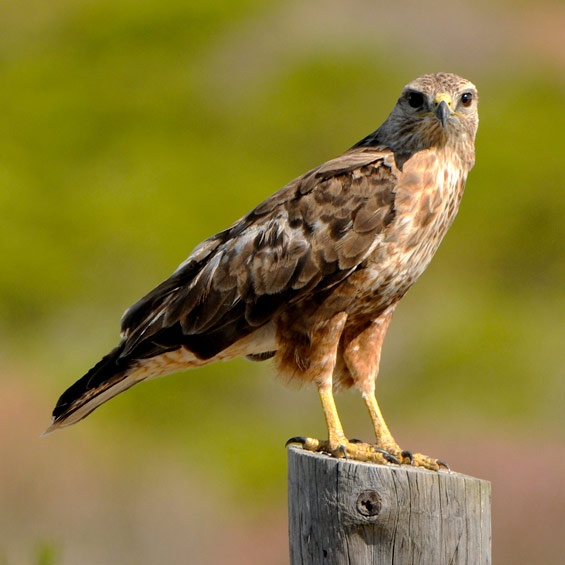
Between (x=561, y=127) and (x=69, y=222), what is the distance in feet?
29.9

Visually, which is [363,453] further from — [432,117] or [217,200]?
[217,200]

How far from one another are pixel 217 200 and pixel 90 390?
13000mm

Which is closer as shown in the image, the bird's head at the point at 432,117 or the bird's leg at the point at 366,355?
the bird's head at the point at 432,117

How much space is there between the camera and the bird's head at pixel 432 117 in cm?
549

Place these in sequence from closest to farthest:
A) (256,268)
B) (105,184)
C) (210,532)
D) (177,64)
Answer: (256,268), (210,532), (105,184), (177,64)

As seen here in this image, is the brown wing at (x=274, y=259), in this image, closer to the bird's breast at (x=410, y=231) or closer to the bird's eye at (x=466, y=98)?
the bird's breast at (x=410, y=231)

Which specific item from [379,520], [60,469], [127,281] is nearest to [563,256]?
[127,281]

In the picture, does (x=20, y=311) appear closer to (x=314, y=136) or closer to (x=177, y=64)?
(x=314, y=136)

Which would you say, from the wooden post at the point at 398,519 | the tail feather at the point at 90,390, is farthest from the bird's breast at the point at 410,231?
the wooden post at the point at 398,519

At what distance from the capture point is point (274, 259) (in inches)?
217

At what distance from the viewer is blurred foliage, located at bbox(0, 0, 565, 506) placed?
14398mm

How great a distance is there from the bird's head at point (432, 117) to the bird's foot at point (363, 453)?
1409mm

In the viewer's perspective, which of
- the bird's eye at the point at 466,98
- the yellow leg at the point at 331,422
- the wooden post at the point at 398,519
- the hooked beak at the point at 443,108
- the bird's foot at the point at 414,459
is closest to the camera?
the wooden post at the point at 398,519

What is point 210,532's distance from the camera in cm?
1155
